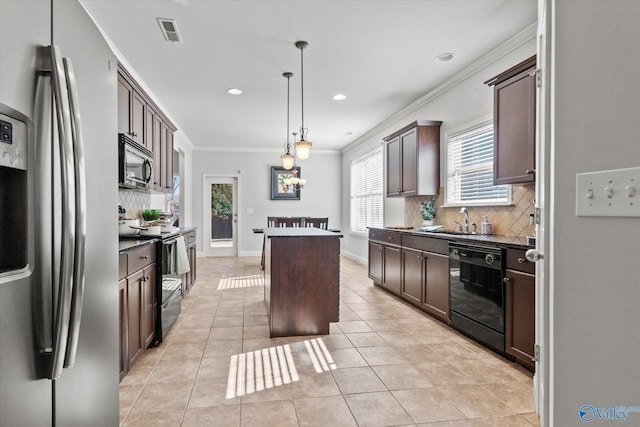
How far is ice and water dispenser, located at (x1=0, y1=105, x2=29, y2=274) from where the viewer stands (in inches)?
31.0

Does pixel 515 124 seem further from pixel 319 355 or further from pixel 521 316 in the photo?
pixel 319 355

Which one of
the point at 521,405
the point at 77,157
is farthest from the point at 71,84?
the point at 521,405

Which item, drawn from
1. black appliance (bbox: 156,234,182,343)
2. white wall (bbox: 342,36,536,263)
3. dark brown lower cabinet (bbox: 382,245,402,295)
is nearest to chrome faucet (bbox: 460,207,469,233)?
white wall (bbox: 342,36,536,263)

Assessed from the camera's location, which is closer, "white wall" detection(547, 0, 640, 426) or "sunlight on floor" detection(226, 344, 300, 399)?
"white wall" detection(547, 0, 640, 426)

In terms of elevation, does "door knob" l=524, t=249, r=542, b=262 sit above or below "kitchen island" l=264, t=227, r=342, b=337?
above

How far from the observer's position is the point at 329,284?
3314mm

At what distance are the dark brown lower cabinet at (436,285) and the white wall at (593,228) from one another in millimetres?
2210

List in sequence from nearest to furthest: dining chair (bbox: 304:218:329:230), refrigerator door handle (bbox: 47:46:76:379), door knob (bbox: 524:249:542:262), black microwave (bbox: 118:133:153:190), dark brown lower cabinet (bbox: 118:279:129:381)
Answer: refrigerator door handle (bbox: 47:46:76:379) → door knob (bbox: 524:249:542:262) → dark brown lower cabinet (bbox: 118:279:129:381) → black microwave (bbox: 118:133:153:190) → dining chair (bbox: 304:218:329:230)

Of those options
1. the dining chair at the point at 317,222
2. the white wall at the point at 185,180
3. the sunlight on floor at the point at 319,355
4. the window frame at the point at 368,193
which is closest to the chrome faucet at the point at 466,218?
the sunlight on floor at the point at 319,355

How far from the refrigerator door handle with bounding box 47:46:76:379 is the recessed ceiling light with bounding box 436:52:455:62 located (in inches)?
141

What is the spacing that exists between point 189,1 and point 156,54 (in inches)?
43.6

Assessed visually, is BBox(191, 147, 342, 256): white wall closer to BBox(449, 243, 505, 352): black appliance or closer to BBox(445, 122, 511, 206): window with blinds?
BBox(445, 122, 511, 206): window with blinds

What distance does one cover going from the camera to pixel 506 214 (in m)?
3.50

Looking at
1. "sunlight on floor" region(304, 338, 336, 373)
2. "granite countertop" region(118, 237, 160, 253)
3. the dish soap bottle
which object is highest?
the dish soap bottle
